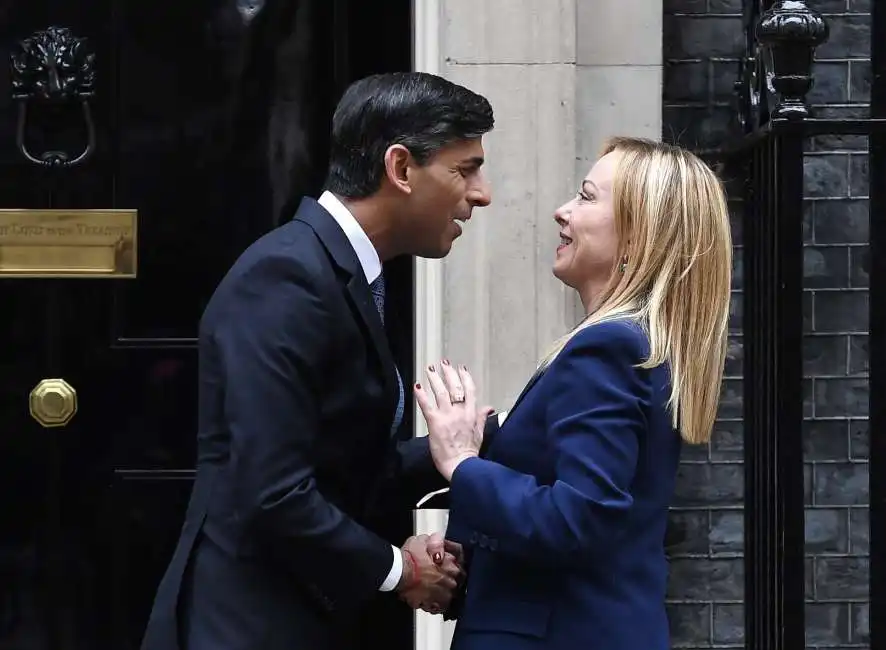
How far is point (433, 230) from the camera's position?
3.03 metres

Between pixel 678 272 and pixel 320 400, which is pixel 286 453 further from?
pixel 678 272

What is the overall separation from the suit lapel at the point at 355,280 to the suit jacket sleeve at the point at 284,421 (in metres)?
0.11

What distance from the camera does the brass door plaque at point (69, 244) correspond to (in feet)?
15.0

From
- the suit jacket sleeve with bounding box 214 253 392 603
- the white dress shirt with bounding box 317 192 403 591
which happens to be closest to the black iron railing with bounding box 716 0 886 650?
the white dress shirt with bounding box 317 192 403 591

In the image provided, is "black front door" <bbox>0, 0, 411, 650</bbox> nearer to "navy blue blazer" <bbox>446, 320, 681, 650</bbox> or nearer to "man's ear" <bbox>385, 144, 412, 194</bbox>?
"man's ear" <bbox>385, 144, 412, 194</bbox>

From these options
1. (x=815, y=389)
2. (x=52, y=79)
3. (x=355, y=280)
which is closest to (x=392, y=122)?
(x=355, y=280)

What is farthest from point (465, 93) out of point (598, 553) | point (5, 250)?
point (5, 250)

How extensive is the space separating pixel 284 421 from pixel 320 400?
0.43 ft

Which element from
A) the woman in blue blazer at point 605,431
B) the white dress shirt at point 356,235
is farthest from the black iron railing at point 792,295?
the white dress shirt at point 356,235

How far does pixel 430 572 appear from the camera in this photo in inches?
115

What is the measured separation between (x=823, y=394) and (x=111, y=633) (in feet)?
7.67

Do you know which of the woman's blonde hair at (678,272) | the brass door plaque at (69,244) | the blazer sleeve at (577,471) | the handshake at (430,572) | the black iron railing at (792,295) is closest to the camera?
the blazer sleeve at (577,471)

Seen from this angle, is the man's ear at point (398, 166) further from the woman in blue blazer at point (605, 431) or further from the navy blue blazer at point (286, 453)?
the woman in blue blazer at point (605, 431)

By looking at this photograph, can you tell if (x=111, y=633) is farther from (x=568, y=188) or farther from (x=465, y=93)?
(x=465, y=93)
